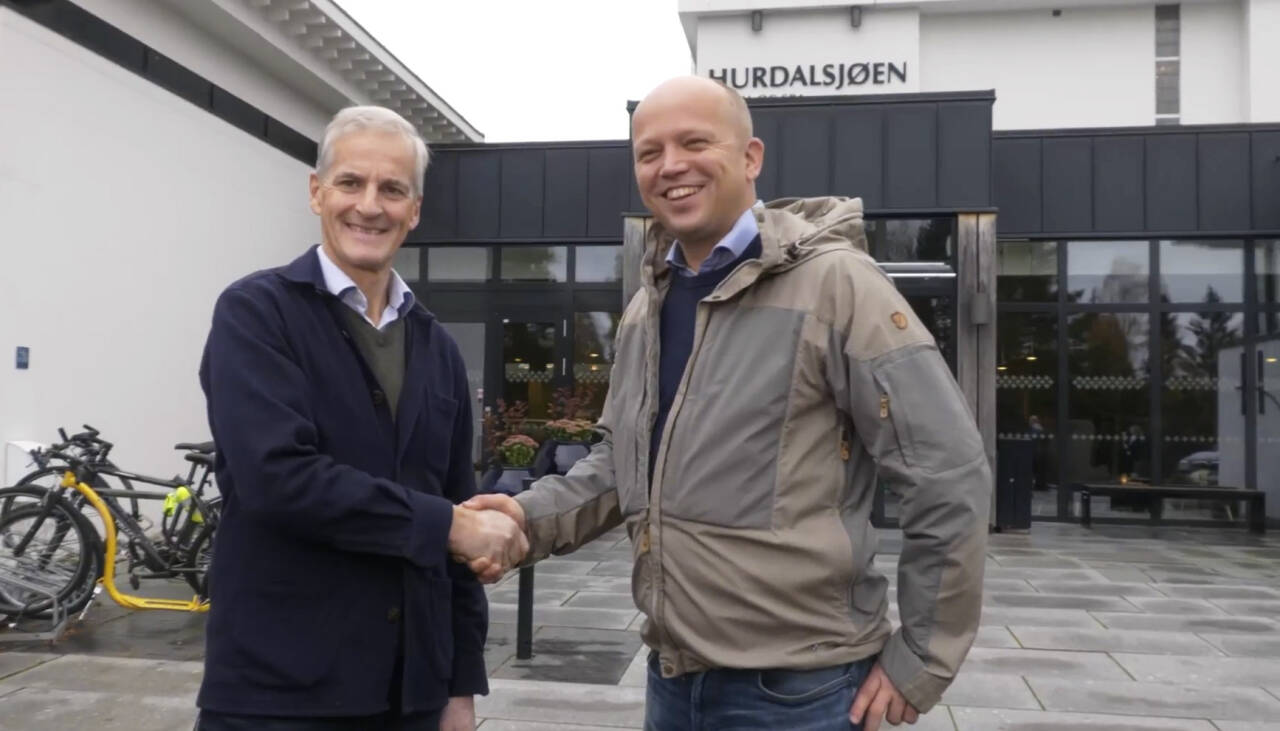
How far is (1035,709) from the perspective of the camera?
5234 mm

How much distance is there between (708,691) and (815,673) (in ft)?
→ 0.73

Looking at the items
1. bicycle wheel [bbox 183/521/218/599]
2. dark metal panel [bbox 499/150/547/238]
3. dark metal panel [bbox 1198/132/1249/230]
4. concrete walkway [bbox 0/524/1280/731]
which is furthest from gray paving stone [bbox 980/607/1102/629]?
dark metal panel [bbox 499/150/547/238]

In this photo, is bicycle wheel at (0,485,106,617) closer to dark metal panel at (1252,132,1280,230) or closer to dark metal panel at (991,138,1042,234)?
dark metal panel at (991,138,1042,234)

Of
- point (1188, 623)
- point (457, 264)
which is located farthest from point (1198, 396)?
point (457, 264)

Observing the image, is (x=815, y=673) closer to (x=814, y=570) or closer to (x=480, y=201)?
(x=814, y=570)

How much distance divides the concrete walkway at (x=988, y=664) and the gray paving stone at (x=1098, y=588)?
0.02m

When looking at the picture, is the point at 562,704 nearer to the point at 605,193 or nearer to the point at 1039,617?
the point at 1039,617

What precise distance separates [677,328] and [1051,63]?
2297 cm

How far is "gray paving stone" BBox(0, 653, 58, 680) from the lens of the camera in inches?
227

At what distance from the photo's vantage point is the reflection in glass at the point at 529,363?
46.8 feet

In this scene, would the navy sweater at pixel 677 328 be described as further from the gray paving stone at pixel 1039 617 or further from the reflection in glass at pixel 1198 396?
the reflection in glass at pixel 1198 396

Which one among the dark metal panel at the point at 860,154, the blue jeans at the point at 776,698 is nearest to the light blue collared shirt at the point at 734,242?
the blue jeans at the point at 776,698

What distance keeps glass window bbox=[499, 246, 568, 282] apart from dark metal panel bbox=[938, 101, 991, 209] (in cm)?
495

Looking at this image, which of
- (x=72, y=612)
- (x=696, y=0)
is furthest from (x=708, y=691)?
(x=696, y=0)
